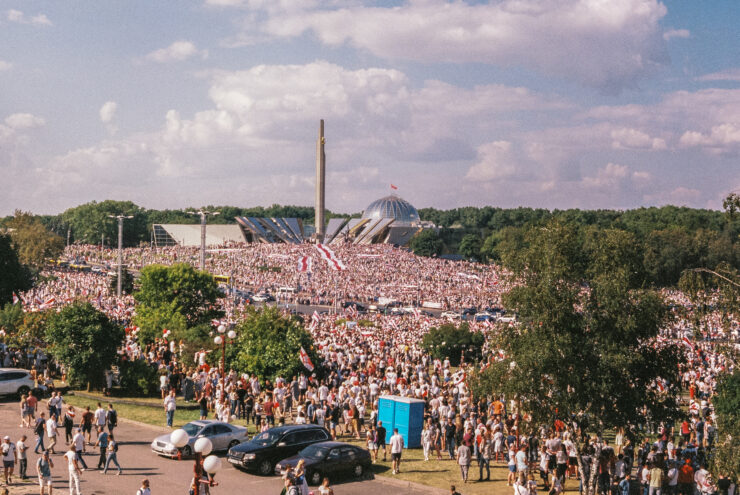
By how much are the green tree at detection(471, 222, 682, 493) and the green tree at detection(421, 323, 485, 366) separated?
2040 cm

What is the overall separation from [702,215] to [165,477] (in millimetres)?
109677

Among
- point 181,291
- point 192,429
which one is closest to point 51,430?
point 192,429

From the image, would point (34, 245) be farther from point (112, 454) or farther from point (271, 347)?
point (112, 454)

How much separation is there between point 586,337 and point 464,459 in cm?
421

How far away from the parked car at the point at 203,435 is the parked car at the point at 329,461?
2092 mm

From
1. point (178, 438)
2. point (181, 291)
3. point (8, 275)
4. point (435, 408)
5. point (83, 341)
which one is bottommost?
point (435, 408)

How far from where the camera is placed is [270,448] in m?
16.8

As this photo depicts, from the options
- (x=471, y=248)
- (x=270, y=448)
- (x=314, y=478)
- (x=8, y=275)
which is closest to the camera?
(x=314, y=478)

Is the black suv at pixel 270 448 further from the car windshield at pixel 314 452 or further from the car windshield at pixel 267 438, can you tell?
the car windshield at pixel 314 452

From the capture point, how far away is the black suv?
54.4ft

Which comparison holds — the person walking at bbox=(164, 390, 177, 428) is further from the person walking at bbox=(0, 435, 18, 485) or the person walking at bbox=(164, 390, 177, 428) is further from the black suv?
the person walking at bbox=(0, 435, 18, 485)

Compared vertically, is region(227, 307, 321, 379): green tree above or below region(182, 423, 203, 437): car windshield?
above

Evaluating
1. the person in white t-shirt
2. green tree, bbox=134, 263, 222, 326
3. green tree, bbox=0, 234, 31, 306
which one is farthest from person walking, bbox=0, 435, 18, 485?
green tree, bbox=0, 234, 31, 306

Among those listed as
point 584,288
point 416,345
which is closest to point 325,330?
point 416,345
